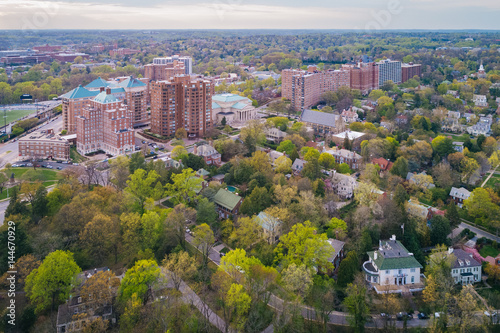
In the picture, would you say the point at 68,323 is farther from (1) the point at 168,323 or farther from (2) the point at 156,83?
(2) the point at 156,83

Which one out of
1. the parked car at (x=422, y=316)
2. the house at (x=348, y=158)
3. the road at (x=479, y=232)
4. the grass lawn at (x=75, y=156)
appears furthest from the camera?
the grass lawn at (x=75, y=156)

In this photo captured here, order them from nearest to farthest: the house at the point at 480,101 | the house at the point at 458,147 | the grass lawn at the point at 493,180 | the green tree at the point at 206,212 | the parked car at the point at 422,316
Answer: the parked car at the point at 422,316, the green tree at the point at 206,212, the grass lawn at the point at 493,180, the house at the point at 458,147, the house at the point at 480,101

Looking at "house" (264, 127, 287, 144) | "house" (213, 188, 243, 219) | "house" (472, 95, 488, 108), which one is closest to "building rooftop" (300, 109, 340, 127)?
"house" (264, 127, 287, 144)

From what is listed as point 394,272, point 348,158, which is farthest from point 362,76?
point 394,272

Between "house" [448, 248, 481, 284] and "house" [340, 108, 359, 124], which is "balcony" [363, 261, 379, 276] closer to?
"house" [448, 248, 481, 284]

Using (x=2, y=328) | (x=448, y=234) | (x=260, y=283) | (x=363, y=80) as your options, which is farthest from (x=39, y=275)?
(x=363, y=80)

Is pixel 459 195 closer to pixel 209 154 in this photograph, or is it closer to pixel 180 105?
pixel 209 154

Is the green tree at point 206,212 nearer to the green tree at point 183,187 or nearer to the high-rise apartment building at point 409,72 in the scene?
the green tree at point 183,187

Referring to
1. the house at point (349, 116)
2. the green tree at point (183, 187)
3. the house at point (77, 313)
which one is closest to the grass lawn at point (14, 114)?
the green tree at point (183, 187)
